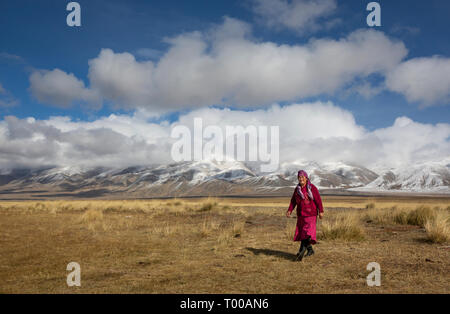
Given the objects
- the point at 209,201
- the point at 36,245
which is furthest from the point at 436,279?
the point at 209,201

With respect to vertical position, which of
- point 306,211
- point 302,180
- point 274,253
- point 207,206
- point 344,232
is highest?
point 302,180

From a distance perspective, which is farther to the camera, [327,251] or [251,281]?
[327,251]

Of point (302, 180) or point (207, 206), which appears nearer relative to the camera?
point (302, 180)

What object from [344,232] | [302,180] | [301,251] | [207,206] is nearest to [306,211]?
[302,180]

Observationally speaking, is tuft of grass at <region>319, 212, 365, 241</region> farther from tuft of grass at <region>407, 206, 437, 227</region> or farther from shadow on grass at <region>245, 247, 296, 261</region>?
tuft of grass at <region>407, 206, 437, 227</region>

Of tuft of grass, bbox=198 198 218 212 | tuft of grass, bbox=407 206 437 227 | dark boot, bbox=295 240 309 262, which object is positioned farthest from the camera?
tuft of grass, bbox=198 198 218 212

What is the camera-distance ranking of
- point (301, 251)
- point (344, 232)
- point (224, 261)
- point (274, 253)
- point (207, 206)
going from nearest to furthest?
point (301, 251), point (224, 261), point (274, 253), point (344, 232), point (207, 206)

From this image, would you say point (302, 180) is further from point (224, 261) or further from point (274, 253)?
point (224, 261)

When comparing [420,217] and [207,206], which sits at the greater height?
[420,217]

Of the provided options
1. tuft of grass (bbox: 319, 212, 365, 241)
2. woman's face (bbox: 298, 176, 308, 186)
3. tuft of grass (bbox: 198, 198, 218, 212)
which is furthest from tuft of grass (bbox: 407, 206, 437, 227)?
tuft of grass (bbox: 198, 198, 218, 212)
